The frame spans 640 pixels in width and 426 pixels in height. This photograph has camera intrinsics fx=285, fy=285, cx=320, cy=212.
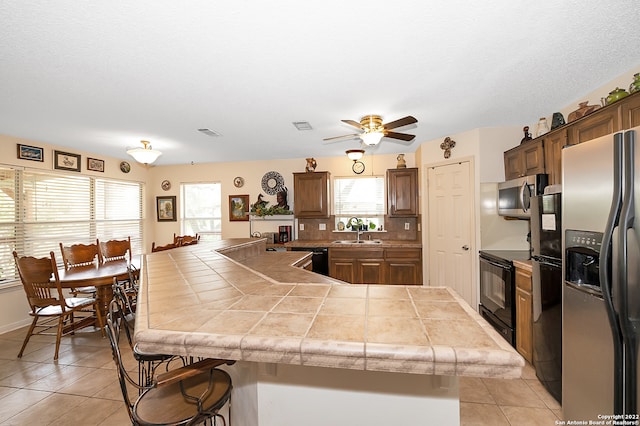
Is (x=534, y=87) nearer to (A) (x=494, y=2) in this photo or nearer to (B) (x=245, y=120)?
(A) (x=494, y=2)

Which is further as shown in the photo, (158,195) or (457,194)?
(158,195)

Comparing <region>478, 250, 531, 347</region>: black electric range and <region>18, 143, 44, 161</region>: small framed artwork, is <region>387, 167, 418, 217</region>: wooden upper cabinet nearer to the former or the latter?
<region>478, 250, 531, 347</region>: black electric range

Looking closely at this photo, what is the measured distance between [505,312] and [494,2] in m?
2.63

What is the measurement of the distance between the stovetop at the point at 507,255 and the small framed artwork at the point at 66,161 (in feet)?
19.6

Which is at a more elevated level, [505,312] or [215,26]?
[215,26]

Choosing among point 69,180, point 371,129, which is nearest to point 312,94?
point 371,129

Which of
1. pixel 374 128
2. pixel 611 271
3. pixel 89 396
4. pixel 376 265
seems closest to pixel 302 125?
pixel 374 128

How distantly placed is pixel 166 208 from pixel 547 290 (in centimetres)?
622

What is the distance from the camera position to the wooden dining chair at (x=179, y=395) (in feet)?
3.53

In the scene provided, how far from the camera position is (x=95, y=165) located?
475cm

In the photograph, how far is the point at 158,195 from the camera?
5957 millimetres

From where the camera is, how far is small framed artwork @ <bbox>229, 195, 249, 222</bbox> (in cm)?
562

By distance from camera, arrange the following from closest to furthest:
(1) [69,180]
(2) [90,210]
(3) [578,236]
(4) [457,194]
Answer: (3) [578,236], (4) [457,194], (1) [69,180], (2) [90,210]

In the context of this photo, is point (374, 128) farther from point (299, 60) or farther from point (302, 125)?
point (299, 60)
